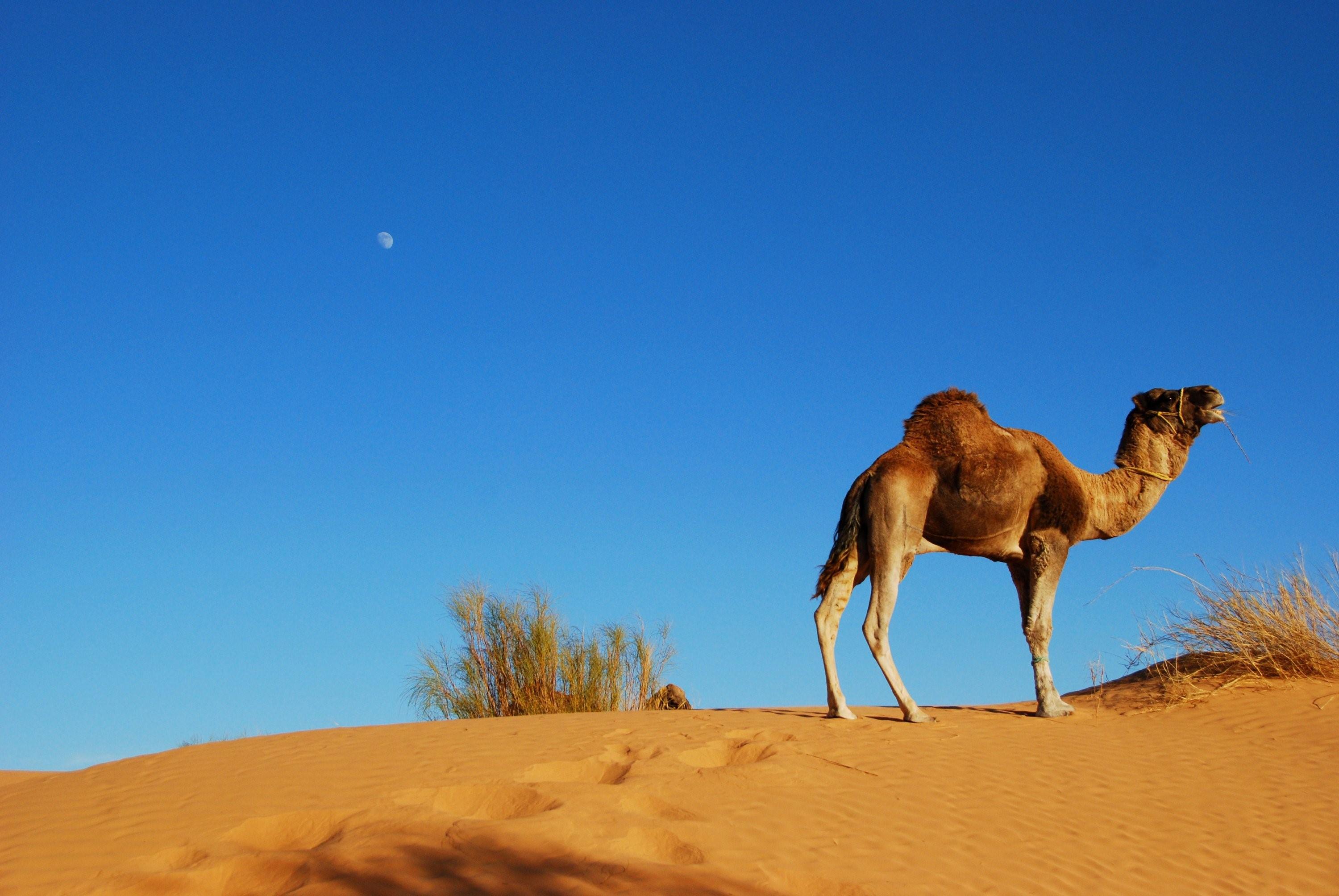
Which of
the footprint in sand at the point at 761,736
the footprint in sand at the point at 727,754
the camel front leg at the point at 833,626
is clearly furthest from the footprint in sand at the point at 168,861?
the camel front leg at the point at 833,626

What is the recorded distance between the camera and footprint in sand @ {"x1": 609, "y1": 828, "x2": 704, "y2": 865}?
5.79m

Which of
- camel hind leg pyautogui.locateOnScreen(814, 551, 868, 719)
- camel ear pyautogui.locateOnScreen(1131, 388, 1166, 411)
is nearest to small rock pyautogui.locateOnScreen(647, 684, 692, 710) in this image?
camel hind leg pyautogui.locateOnScreen(814, 551, 868, 719)

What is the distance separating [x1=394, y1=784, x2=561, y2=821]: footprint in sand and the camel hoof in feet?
19.2

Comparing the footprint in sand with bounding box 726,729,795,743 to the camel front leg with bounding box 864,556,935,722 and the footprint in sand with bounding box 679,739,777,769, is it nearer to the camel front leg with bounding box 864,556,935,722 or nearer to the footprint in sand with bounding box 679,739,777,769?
the footprint in sand with bounding box 679,739,777,769

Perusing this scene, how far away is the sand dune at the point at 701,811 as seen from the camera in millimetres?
5773

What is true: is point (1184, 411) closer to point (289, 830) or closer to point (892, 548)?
point (892, 548)

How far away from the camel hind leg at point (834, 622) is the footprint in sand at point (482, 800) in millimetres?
3831

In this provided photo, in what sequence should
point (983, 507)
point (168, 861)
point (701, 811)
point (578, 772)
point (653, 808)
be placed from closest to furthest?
point (168, 861), point (701, 811), point (653, 808), point (578, 772), point (983, 507)

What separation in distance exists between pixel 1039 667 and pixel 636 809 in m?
5.65

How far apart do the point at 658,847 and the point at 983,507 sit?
5521mm

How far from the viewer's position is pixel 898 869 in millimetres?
5898

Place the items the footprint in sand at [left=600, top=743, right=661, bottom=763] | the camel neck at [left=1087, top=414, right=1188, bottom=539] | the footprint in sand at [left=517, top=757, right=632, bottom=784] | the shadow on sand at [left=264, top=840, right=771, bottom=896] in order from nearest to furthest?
the shadow on sand at [left=264, top=840, right=771, bottom=896] < the footprint in sand at [left=517, top=757, right=632, bottom=784] < the footprint in sand at [left=600, top=743, right=661, bottom=763] < the camel neck at [left=1087, top=414, right=1188, bottom=539]

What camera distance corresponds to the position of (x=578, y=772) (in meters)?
7.70

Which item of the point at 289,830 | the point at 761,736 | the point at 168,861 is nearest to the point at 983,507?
the point at 761,736
